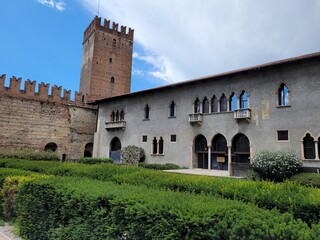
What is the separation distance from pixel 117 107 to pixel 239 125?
14.9 m

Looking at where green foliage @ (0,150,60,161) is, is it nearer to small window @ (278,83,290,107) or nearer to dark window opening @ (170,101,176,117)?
dark window opening @ (170,101,176,117)

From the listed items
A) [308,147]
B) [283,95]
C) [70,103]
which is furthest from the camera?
[70,103]

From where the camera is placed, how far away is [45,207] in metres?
5.34

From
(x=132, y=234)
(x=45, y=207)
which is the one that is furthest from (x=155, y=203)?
(x=45, y=207)

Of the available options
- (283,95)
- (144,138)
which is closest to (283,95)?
(283,95)

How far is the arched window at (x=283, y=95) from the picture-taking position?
667 inches

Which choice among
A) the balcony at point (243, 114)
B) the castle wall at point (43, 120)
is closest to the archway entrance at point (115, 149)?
the castle wall at point (43, 120)

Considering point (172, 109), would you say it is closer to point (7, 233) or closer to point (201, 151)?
point (201, 151)

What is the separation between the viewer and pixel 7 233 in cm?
623

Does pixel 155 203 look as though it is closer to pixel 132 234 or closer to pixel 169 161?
pixel 132 234

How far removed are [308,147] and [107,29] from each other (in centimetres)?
3336

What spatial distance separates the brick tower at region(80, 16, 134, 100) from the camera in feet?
125

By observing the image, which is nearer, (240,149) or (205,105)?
(240,149)

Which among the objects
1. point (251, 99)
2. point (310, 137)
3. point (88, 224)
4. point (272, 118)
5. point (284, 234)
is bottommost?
point (88, 224)
